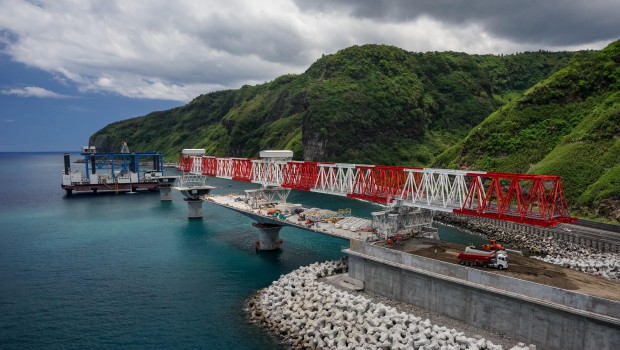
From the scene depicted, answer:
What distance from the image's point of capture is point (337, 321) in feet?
114

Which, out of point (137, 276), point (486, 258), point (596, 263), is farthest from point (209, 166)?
point (596, 263)

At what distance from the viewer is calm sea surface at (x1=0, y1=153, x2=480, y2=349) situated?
36.4 m

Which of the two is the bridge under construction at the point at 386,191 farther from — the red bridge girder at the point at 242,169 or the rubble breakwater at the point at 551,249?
the rubble breakwater at the point at 551,249

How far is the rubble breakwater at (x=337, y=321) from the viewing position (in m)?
30.3

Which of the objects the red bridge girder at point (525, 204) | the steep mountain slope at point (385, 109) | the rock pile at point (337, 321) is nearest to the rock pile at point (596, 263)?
the red bridge girder at point (525, 204)

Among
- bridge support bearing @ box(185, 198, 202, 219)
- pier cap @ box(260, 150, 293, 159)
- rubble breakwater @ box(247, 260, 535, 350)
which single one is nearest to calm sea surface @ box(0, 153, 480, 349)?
bridge support bearing @ box(185, 198, 202, 219)

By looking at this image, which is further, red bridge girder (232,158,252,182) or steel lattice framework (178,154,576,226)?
red bridge girder (232,158,252,182)

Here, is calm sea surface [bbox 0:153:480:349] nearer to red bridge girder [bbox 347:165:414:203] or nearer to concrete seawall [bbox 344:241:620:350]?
red bridge girder [bbox 347:165:414:203]

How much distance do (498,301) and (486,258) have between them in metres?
4.05

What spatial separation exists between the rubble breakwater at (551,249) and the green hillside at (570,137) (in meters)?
8.62

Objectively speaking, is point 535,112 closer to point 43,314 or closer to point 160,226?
point 160,226

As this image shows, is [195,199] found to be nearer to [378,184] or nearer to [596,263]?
[378,184]

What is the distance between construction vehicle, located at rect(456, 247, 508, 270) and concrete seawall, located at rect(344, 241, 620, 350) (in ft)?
6.07

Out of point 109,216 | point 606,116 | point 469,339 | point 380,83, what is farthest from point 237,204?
point 380,83
